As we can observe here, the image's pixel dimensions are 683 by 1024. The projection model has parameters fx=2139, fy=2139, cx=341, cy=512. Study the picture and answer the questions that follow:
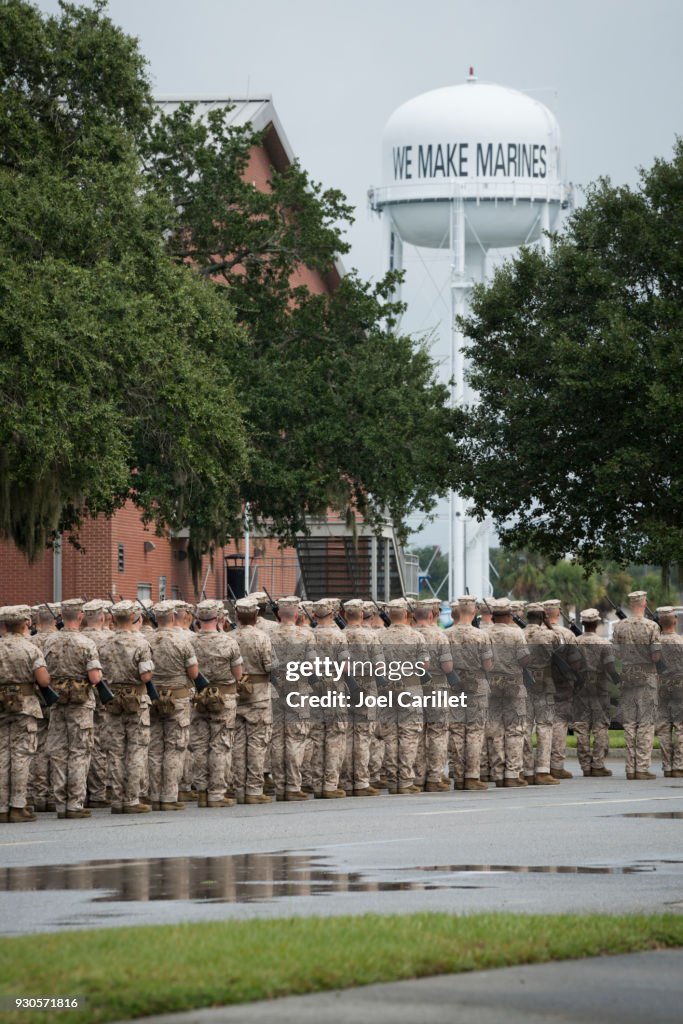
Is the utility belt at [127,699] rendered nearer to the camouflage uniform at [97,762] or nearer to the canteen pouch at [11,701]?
the camouflage uniform at [97,762]

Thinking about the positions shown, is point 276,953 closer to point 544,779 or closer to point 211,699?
point 211,699

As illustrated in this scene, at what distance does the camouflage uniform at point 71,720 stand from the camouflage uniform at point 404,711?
163 inches

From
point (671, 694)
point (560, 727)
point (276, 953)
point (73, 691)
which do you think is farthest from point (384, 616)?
point (276, 953)

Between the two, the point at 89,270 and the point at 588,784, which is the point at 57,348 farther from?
the point at 588,784

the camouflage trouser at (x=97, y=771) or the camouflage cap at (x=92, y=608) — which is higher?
the camouflage cap at (x=92, y=608)

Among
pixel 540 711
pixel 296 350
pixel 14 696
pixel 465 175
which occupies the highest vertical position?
pixel 465 175

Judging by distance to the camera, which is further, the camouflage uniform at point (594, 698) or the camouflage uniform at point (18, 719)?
the camouflage uniform at point (594, 698)

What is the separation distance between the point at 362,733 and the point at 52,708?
408 cm

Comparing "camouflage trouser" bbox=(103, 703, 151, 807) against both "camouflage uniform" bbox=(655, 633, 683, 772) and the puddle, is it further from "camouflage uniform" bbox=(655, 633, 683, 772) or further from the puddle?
"camouflage uniform" bbox=(655, 633, 683, 772)

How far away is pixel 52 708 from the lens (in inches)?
795

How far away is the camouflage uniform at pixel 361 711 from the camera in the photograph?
22891mm

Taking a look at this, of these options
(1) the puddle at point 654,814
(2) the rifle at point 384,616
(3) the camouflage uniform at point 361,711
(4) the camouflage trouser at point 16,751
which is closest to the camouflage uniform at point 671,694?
(2) the rifle at point 384,616

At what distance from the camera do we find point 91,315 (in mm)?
30828

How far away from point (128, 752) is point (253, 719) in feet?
5.02
